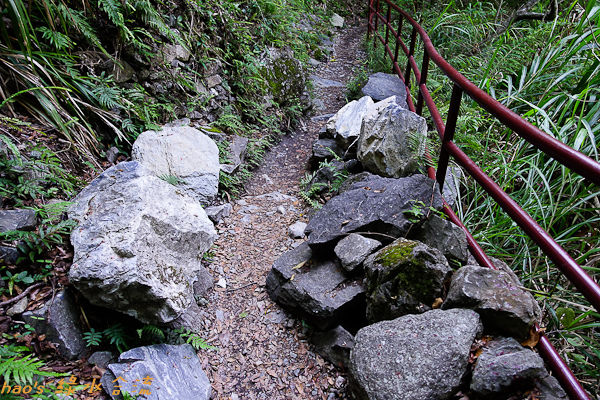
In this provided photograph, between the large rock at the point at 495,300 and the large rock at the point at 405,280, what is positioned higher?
the large rock at the point at 495,300

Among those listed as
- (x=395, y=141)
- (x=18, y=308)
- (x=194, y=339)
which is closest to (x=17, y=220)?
(x=18, y=308)

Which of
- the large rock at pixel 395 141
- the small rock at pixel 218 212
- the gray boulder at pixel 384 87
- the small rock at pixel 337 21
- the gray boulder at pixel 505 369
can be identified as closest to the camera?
the gray boulder at pixel 505 369

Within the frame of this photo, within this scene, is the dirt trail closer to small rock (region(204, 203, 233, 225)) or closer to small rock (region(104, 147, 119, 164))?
small rock (region(204, 203, 233, 225))

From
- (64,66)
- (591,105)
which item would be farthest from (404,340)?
(64,66)

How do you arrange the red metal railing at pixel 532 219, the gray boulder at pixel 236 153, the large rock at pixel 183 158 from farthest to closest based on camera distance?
the gray boulder at pixel 236 153 → the large rock at pixel 183 158 → the red metal railing at pixel 532 219

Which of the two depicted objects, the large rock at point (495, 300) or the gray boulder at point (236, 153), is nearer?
the large rock at point (495, 300)

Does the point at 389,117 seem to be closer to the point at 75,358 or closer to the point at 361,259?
the point at 361,259

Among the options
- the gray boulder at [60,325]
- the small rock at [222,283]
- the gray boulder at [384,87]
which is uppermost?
the gray boulder at [384,87]

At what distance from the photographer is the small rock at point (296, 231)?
331cm

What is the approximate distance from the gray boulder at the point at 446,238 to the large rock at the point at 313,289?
55 centimetres

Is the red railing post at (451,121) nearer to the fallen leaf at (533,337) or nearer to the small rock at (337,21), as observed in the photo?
the fallen leaf at (533,337)

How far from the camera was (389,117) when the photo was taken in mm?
3295

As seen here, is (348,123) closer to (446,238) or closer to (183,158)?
(183,158)

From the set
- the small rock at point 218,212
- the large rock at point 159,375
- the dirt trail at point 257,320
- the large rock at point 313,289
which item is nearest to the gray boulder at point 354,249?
the large rock at point 313,289
